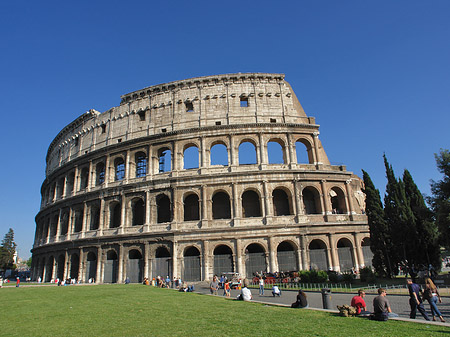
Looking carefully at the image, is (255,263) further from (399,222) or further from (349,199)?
(399,222)

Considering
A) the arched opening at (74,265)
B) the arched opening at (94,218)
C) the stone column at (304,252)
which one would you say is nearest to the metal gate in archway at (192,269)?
the stone column at (304,252)

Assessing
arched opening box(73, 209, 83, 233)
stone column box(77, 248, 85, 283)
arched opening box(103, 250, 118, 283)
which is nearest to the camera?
arched opening box(103, 250, 118, 283)

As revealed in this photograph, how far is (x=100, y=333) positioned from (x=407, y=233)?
→ 20.2 metres

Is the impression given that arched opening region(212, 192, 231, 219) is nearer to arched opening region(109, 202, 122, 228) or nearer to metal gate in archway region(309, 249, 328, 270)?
metal gate in archway region(309, 249, 328, 270)

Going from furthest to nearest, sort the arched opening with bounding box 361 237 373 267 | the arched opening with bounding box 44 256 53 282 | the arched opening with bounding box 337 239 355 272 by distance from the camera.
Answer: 1. the arched opening with bounding box 44 256 53 282
2. the arched opening with bounding box 361 237 373 267
3. the arched opening with bounding box 337 239 355 272

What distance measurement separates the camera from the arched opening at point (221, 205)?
26.9m

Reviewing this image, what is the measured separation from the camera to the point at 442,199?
18.4 meters

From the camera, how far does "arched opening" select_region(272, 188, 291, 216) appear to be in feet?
87.8

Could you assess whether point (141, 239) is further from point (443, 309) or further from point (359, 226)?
point (443, 309)

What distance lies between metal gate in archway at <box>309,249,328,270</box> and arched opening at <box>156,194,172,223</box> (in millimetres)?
12873

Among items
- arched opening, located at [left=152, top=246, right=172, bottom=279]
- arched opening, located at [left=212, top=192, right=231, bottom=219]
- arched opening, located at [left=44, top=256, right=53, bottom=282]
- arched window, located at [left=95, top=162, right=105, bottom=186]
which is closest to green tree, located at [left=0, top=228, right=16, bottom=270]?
arched opening, located at [left=44, top=256, right=53, bottom=282]

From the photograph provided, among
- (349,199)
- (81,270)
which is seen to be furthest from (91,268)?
(349,199)

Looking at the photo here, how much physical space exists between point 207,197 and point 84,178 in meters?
16.1

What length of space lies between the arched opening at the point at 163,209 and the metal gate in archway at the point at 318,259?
12873 mm
